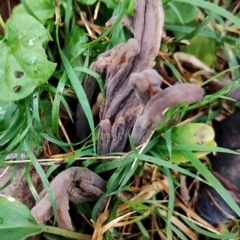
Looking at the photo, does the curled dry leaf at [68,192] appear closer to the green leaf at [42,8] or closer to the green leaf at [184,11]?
the green leaf at [42,8]

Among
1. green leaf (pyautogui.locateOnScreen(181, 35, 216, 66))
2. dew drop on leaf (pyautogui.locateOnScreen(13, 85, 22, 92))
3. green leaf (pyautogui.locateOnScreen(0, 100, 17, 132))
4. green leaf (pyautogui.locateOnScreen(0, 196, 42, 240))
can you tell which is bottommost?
green leaf (pyautogui.locateOnScreen(181, 35, 216, 66))

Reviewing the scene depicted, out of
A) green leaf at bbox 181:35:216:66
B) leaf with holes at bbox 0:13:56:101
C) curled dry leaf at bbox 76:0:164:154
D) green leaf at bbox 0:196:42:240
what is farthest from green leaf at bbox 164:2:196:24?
green leaf at bbox 0:196:42:240

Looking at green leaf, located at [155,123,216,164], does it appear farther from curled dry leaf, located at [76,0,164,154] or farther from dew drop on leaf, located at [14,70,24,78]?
dew drop on leaf, located at [14,70,24,78]

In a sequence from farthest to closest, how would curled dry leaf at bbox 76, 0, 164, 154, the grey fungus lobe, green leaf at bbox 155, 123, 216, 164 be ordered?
green leaf at bbox 155, 123, 216, 164, curled dry leaf at bbox 76, 0, 164, 154, the grey fungus lobe

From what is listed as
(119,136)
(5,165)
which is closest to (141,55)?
(119,136)

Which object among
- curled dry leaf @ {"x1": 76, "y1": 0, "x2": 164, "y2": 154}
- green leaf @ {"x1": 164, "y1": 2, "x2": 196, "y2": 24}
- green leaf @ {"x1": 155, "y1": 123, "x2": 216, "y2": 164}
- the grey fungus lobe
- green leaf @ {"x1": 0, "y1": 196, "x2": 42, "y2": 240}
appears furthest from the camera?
green leaf @ {"x1": 164, "y1": 2, "x2": 196, "y2": 24}

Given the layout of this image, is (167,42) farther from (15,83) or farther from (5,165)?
(5,165)

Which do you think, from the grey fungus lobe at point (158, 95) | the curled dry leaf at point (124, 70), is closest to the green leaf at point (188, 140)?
the curled dry leaf at point (124, 70)
